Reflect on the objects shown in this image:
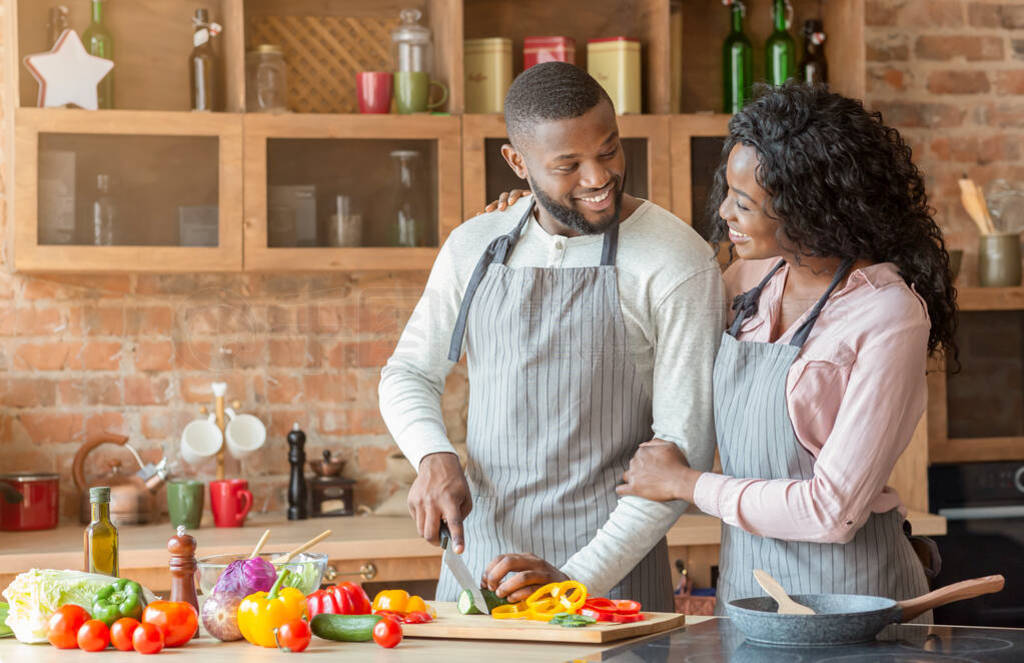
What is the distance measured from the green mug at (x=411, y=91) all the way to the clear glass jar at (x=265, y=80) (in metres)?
0.32

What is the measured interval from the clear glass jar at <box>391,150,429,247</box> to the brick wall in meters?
1.48

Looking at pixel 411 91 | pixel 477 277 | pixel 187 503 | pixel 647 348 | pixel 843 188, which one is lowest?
pixel 187 503

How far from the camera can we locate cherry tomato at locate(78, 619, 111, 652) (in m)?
1.55

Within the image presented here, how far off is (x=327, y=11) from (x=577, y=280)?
1995mm

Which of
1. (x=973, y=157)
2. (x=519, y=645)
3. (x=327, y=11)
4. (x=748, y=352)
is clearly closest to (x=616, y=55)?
(x=327, y=11)

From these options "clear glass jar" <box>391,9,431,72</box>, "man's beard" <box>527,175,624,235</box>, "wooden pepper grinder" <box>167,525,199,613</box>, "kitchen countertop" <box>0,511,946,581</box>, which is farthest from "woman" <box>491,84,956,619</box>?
"clear glass jar" <box>391,9,431,72</box>

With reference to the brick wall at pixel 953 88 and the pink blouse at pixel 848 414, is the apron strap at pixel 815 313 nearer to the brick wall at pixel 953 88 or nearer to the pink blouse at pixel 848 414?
the pink blouse at pixel 848 414

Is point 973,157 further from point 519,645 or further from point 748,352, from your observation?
point 519,645

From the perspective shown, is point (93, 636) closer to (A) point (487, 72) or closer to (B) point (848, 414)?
(B) point (848, 414)

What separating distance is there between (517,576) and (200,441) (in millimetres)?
2027

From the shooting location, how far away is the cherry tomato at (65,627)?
157cm

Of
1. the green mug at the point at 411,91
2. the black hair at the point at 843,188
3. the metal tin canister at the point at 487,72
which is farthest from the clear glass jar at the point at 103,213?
the black hair at the point at 843,188

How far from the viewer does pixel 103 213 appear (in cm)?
323

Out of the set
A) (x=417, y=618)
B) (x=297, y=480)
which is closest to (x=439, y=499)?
(x=417, y=618)
